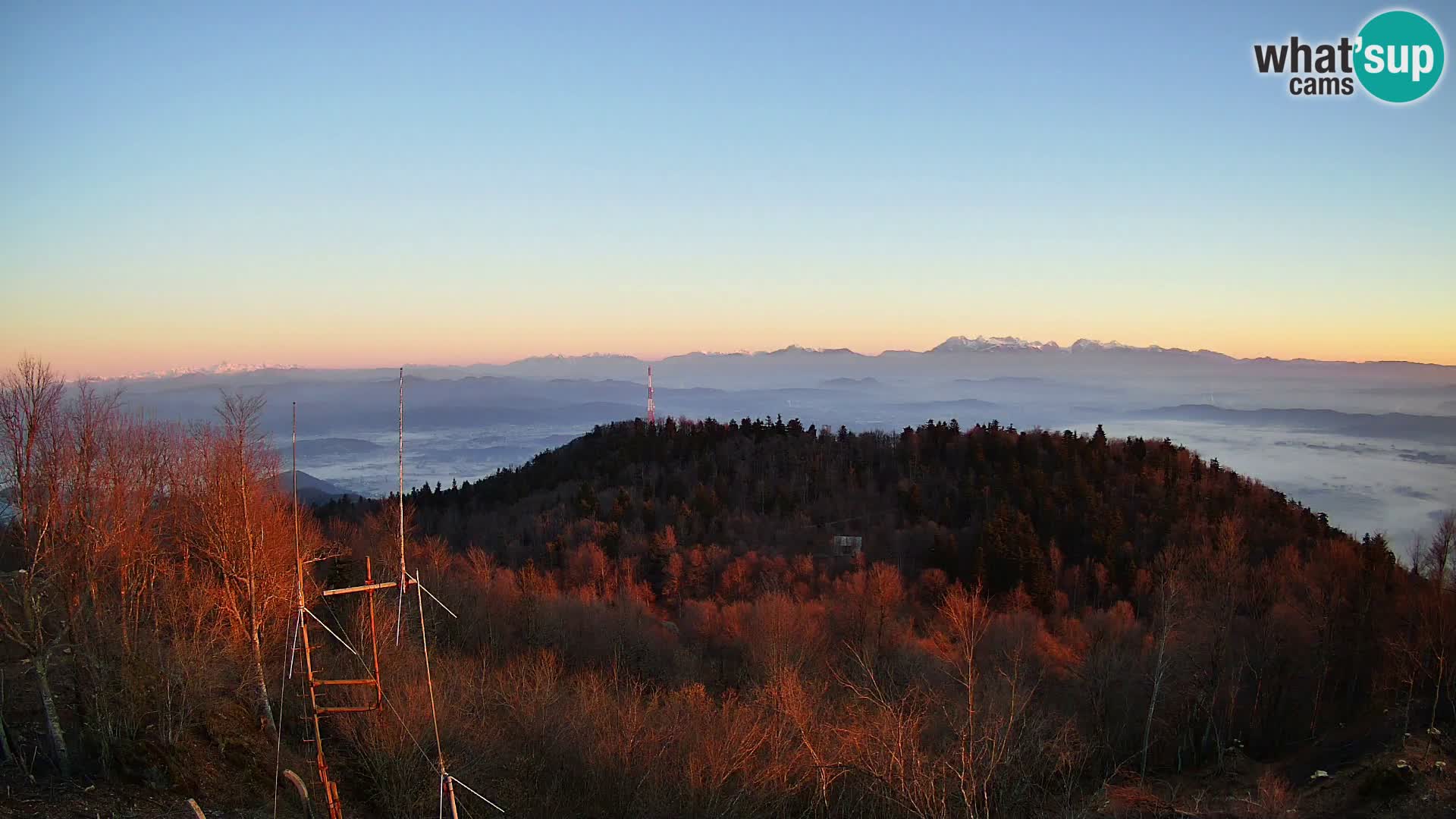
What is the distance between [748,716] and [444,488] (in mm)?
90943

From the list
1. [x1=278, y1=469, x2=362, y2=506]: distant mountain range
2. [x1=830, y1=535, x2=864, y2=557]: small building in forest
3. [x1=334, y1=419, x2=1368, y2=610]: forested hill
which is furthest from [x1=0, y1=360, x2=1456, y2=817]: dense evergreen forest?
[x1=278, y1=469, x2=362, y2=506]: distant mountain range

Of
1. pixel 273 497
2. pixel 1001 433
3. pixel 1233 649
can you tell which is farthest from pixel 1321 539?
pixel 273 497

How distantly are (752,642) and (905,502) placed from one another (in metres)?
42.7

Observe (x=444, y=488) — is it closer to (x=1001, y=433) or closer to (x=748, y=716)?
(x=1001, y=433)

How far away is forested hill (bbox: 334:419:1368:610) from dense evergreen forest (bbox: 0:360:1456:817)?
0.54 metres

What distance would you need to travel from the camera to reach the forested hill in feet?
222

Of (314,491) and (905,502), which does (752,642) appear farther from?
(314,491)

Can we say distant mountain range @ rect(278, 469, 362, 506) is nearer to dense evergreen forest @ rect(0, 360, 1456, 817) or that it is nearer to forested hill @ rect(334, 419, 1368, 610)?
dense evergreen forest @ rect(0, 360, 1456, 817)

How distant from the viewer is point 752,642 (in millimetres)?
45594

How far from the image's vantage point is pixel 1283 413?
149m

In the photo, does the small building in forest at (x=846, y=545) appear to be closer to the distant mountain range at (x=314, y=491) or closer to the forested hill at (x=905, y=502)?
the forested hill at (x=905, y=502)

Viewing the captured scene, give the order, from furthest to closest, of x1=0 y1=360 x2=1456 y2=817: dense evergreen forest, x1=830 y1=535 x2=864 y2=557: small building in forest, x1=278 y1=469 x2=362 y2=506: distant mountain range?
x1=830 y1=535 x2=864 y2=557: small building in forest < x1=278 y1=469 x2=362 y2=506: distant mountain range < x1=0 y1=360 x2=1456 y2=817: dense evergreen forest

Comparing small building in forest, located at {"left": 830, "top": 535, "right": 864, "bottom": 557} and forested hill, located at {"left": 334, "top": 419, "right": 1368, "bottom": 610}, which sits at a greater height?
forested hill, located at {"left": 334, "top": 419, "right": 1368, "bottom": 610}

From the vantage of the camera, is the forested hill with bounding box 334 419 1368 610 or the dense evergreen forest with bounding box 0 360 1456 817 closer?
the dense evergreen forest with bounding box 0 360 1456 817
